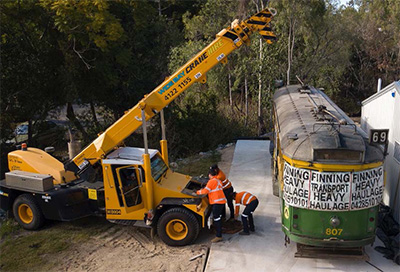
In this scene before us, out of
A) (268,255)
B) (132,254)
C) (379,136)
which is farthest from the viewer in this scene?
(132,254)

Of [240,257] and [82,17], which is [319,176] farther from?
[82,17]

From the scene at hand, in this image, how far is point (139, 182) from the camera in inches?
345

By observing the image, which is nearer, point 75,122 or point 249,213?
point 249,213

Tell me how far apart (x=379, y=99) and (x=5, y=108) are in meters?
14.4

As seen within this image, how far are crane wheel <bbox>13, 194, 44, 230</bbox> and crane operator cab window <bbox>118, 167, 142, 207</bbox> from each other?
8.41ft

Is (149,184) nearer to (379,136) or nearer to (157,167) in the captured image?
(157,167)

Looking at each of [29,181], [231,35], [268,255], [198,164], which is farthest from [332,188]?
[198,164]

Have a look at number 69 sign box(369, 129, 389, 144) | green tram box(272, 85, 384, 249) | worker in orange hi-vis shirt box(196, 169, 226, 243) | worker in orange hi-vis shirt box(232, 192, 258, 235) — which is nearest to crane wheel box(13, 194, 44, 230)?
worker in orange hi-vis shirt box(196, 169, 226, 243)

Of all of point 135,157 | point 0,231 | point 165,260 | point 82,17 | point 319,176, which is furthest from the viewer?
point 82,17

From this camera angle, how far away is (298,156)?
7.53 m

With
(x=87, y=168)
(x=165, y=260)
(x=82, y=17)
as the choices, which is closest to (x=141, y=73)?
(x=82, y=17)

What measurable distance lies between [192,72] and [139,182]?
2896 millimetres

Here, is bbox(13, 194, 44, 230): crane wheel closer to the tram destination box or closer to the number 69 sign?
the tram destination box

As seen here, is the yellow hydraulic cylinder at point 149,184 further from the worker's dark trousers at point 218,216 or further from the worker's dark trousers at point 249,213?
the worker's dark trousers at point 249,213
